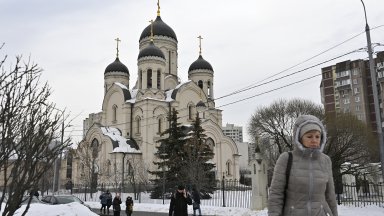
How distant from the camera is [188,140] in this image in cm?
3238

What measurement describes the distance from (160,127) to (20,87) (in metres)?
40.2

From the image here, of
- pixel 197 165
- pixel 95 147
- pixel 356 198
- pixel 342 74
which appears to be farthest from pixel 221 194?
pixel 342 74

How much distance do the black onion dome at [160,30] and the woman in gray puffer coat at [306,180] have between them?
4918 cm

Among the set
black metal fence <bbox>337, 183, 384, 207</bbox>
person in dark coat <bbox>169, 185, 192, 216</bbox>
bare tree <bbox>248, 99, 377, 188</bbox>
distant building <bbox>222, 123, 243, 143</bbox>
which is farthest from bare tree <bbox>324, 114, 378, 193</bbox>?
distant building <bbox>222, 123, 243, 143</bbox>

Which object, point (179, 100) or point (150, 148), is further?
point (179, 100)

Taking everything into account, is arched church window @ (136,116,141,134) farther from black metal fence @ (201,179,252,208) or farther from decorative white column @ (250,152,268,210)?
decorative white column @ (250,152,268,210)

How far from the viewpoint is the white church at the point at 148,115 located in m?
43.3

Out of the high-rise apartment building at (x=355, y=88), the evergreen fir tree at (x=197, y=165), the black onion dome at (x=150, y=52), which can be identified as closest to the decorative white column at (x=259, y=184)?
the evergreen fir tree at (x=197, y=165)

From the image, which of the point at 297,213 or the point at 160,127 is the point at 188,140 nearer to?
the point at 160,127

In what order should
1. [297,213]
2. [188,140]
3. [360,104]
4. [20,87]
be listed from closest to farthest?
1. [297,213]
2. [20,87]
3. [188,140]
4. [360,104]

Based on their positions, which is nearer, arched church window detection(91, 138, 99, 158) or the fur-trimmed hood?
the fur-trimmed hood

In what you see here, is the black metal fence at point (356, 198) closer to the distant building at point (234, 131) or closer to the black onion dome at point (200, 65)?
the black onion dome at point (200, 65)

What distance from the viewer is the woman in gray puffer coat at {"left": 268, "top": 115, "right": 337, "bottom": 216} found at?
353cm

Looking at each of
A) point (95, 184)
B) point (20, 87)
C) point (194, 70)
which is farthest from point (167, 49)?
point (20, 87)
